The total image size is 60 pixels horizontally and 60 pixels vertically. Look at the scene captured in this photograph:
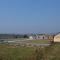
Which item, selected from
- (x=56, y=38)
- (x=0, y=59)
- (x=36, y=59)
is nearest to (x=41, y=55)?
(x=36, y=59)

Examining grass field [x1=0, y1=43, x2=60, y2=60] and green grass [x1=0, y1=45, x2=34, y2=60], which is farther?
green grass [x1=0, y1=45, x2=34, y2=60]

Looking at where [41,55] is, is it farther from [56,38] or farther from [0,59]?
[56,38]

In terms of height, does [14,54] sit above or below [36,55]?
below

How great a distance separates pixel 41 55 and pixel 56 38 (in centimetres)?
4832

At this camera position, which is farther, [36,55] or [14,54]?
[14,54]

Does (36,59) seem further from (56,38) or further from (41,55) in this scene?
(56,38)

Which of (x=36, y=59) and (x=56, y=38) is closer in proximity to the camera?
(x=36, y=59)

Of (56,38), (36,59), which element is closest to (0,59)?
(36,59)

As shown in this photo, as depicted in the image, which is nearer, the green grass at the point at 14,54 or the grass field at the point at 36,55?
the grass field at the point at 36,55

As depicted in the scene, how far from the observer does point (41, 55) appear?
16.2 m

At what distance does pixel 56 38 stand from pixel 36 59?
4865 cm

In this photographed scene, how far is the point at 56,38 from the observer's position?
64125 millimetres

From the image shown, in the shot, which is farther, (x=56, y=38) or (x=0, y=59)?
(x=56, y=38)

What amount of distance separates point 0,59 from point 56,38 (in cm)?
4888
